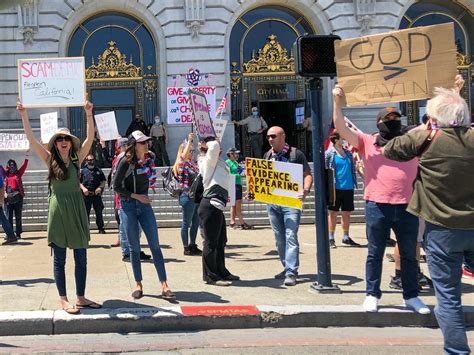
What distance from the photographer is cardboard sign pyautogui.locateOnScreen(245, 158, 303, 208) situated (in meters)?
7.35

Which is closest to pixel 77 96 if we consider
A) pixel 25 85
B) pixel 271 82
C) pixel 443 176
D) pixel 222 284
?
pixel 25 85

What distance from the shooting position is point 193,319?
590cm

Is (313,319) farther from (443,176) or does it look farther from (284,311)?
(443,176)

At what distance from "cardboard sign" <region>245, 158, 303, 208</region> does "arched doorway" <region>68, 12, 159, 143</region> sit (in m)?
13.5

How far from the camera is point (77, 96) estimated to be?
898 centimetres

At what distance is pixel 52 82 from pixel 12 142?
21.3ft

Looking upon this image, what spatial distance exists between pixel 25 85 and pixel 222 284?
4.33 meters

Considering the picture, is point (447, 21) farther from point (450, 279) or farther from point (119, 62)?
point (450, 279)

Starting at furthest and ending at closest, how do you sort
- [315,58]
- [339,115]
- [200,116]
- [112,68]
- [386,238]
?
[112,68]
[200,116]
[315,58]
[386,238]
[339,115]

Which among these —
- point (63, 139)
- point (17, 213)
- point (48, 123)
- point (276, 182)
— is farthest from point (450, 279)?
point (48, 123)

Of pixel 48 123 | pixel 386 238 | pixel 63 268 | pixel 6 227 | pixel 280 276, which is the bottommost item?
pixel 280 276

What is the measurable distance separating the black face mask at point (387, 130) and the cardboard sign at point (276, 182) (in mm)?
1577

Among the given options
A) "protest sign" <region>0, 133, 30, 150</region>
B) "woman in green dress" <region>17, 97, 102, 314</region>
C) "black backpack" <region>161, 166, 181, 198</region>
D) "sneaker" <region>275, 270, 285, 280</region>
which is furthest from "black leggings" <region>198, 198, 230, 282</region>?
"protest sign" <region>0, 133, 30, 150</region>

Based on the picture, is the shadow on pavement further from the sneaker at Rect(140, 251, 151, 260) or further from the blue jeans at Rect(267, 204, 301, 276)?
the blue jeans at Rect(267, 204, 301, 276)
